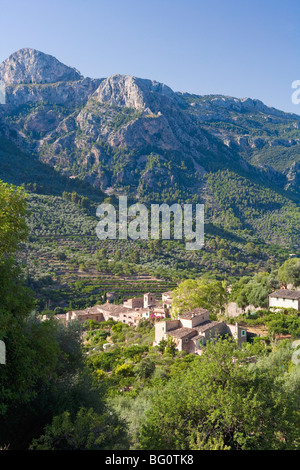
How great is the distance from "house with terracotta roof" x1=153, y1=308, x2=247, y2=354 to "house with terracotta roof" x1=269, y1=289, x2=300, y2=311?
6171 mm

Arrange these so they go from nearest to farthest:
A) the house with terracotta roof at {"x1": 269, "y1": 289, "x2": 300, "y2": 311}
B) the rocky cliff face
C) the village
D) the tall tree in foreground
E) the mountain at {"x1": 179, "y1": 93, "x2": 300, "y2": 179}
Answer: the tall tree in foreground → the village → the house with terracotta roof at {"x1": 269, "y1": 289, "x2": 300, "y2": 311} → the rocky cliff face → the mountain at {"x1": 179, "y1": 93, "x2": 300, "y2": 179}

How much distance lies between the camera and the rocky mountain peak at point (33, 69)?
170625 mm

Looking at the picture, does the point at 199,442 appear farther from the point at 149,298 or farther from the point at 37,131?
the point at 37,131

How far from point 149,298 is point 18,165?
73978 mm

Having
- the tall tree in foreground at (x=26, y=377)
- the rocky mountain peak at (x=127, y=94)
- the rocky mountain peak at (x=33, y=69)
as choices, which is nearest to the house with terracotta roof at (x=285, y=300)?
the tall tree in foreground at (x=26, y=377)

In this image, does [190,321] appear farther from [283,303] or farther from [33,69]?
[33,69]

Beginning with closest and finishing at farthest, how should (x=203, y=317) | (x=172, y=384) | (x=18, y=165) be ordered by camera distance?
(x=172, y=384) < (x=203, y=317) < (x=18, y=165)

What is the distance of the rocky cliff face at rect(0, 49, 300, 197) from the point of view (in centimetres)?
13050

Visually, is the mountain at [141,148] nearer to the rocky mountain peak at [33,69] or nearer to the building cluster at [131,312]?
the rocky mountain peak at [33,69]

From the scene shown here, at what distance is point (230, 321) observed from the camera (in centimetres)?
2998

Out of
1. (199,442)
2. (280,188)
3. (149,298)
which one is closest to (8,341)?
(199,442)

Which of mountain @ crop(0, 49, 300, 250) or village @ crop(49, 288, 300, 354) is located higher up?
mountain @ crop(0, 49, 300, 250)

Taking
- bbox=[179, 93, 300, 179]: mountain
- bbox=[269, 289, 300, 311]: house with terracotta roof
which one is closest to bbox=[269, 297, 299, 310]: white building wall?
bbox=[269, 289, 300, 311]: house with terracotta roof

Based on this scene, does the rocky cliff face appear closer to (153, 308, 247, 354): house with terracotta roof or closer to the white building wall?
the white building wall
